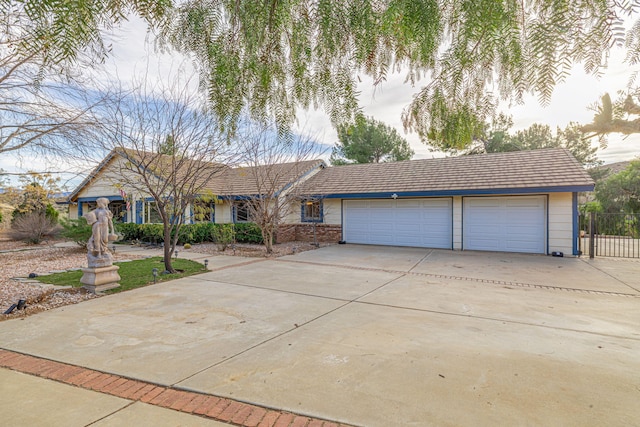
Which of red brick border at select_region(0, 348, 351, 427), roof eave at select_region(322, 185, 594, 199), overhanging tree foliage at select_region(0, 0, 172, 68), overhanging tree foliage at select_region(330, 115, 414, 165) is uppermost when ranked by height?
overhanging tree foliage at select_region(330, 115, 414, 165)

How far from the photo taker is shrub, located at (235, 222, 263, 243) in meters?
15.7

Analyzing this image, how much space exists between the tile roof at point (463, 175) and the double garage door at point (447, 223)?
0.66 m

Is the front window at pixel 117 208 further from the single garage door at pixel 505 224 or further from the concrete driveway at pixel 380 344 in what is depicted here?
the single garage door at pixel 505 224

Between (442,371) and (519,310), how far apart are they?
9.87 feet

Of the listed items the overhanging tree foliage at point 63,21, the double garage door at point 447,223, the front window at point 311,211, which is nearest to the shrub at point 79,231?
the front window at point 311,211

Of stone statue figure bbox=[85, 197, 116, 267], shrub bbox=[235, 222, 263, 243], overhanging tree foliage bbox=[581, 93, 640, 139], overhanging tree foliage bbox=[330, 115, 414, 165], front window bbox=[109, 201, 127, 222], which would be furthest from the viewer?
overhanging tree foliage bbox=[330, 115, 414, 165]

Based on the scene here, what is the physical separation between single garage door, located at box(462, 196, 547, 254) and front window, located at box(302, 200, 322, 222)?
6831 mm

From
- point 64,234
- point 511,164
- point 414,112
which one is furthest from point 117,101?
point 511,164

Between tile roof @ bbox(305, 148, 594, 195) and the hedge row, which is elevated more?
tile roof @ bbox(305, 148, 594, 195)

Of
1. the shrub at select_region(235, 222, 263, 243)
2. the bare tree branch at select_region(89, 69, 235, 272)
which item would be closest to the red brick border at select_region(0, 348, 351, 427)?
the bare tree branch at select_region(89, 69, 235, 272)

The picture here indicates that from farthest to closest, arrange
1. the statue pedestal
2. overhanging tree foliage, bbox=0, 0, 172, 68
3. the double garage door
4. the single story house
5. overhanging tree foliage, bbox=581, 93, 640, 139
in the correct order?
the double garage door, the single story house, the statue pedestal, overhanging tree foliage, bbox=581, 93, 640, 139, overhanging tree foliage, bbox=0, 0, 172, 68

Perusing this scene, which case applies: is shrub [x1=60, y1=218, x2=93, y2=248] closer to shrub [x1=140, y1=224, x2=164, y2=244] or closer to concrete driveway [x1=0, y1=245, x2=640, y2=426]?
shrub [x1=140, y1=224, x2=164, y2=244]

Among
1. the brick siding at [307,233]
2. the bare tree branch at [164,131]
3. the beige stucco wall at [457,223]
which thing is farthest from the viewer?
the brick siding at [307,233]

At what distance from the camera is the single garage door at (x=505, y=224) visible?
475 inches
